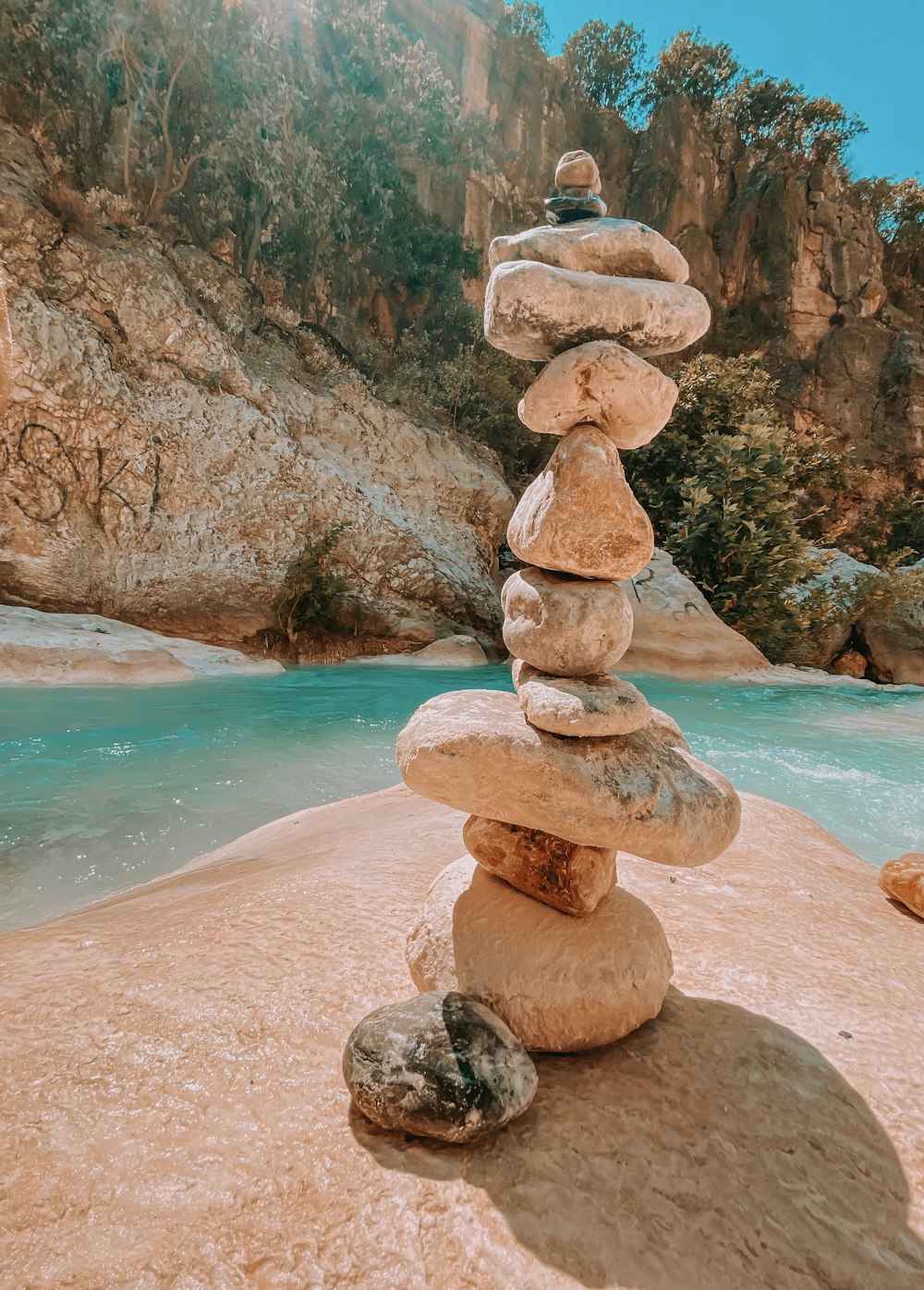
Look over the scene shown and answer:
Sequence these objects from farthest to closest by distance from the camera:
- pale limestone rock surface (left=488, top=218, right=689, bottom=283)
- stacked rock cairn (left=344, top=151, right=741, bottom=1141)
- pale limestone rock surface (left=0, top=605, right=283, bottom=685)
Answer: pale limestone rock surface (left=0, top=605, right=283, bottom=685)
pale limestone rock surface (left=488, top=218, right=689, bottom=283)
stacked rock cairn (left=344, top=151, right=741, bottom=1141)

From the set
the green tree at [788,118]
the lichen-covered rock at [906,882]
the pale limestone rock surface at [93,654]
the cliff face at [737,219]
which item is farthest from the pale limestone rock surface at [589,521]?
the green tree at [788,118]

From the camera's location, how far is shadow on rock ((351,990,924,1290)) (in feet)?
3.80

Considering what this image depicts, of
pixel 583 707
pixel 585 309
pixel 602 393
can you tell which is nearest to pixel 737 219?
pixel 585 309

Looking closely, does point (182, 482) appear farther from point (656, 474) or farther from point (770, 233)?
point (770, 233)

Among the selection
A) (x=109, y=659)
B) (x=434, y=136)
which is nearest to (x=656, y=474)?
(x=434, y=136)

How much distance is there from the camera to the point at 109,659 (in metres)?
8.30

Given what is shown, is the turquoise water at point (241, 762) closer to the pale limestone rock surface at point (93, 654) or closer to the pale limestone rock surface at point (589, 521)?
the pale limestone rock surface at point (93, 654)

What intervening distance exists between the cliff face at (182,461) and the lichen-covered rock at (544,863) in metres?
10.2

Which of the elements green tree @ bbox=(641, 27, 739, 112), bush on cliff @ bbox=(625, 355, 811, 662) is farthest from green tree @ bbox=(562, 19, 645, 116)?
bush on cliff @ bbox=(625, 355, 811, 662)

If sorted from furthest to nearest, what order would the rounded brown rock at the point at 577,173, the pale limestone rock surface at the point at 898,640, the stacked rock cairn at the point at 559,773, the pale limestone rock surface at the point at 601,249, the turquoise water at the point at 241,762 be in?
the pale limestone rock surface at the point at 898,640, the turquoise water at the point at 241,762, the rounded brown rock at the point at 577,173, the pale limestone rock surface at the point at 601,249, the stacked rock cairn at the point at 559,773

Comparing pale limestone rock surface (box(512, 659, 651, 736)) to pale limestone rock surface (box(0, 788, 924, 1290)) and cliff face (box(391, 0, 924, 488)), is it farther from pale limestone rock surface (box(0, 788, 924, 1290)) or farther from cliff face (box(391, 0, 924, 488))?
cliff face (box(391, 0, 924, 488))

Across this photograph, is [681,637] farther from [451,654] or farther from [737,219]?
[737,219]

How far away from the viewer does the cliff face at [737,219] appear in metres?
18.5

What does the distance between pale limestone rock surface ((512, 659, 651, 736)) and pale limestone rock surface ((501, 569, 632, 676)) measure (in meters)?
0.09
